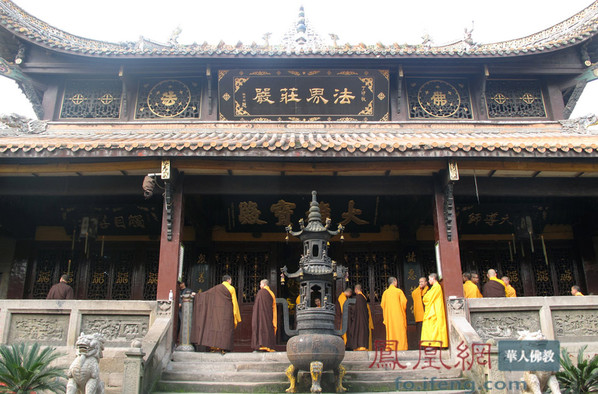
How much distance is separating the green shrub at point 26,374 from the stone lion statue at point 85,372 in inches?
18.3

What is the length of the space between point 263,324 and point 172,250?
72.9 inches

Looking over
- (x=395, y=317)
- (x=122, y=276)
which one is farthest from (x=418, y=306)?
(x=122, y=276)

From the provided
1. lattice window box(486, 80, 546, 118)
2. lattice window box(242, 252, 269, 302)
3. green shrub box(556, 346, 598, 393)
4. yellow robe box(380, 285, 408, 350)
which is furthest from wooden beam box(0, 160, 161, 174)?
lattice window box(486, 80, 546, 118)

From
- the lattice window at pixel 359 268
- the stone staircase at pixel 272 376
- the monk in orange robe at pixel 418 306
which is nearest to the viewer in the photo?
the stone staircase at pixel 272 376

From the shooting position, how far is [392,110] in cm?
1168

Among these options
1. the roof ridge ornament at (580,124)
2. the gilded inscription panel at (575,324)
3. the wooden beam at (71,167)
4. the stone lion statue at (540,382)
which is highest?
the roof ridge ornament at (580,124)

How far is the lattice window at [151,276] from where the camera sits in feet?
37.8

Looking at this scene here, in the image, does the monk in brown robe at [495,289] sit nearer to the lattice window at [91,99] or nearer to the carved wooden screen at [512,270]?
the carved wooden screen at [512,270]

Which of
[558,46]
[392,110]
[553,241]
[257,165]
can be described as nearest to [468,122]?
[392,110]

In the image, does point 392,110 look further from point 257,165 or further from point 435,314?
point 435,314

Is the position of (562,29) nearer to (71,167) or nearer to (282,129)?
(282,129)

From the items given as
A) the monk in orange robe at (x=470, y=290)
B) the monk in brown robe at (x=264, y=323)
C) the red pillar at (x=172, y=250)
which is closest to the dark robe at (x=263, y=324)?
the monk in brown robe at (x=264, y=323)

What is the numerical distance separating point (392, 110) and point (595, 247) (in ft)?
16.5

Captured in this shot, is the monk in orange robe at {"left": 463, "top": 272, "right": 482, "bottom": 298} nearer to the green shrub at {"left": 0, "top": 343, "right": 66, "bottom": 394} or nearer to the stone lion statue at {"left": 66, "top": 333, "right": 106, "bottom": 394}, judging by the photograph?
the stone lion statue at {"left": 66, "top": 333, "right": 106, "bottom": 394}
